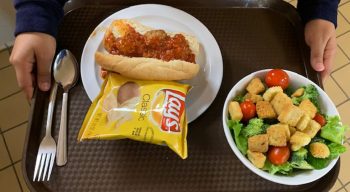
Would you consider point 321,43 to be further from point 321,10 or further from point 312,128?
point 312,128

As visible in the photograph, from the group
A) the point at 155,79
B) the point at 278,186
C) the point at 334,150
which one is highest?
the point at 155,79

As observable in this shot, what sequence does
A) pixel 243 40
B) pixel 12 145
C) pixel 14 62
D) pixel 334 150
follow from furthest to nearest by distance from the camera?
pixel 12 145 → pixel 243 40 → pixel 14 62 → pixel 334 150

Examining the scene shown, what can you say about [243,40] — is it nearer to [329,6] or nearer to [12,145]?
[329,6]

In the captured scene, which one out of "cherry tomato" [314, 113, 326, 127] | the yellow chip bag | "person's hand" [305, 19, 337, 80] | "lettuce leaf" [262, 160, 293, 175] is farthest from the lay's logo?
"person's hand" [305, 19, 337, 80]

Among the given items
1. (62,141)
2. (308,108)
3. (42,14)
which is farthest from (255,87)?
(42,14)

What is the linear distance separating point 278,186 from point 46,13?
74cm

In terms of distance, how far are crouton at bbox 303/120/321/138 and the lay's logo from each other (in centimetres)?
28

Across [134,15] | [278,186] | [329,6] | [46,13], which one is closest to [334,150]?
[278,186]

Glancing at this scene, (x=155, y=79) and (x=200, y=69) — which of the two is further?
(x=200, y=69)

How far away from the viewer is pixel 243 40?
3.19 feet

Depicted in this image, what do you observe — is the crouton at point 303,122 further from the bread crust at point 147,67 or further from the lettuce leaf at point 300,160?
the bread crust at point 147,67

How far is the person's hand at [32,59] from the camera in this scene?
0.86m

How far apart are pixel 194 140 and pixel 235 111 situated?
13cm

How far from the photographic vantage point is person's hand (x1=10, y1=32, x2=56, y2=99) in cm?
86
